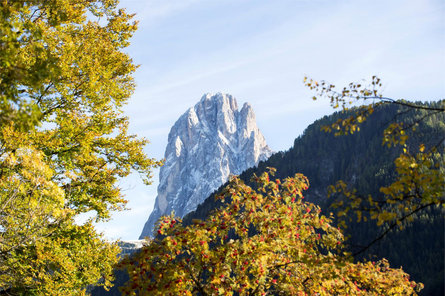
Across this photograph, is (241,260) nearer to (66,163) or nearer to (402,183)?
(402,183)

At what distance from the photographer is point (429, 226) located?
94.8 meters

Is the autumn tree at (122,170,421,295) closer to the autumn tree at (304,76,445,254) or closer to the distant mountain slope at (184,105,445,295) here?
the autumn tree at (304,76,445,254)

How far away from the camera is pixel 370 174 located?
134 metres

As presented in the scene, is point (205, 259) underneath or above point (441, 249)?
above

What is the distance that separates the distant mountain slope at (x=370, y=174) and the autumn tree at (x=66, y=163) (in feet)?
188

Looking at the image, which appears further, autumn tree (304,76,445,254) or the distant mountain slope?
the distant mountain slope

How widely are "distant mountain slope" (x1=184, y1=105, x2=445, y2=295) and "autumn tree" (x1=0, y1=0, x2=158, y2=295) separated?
Result: 188ft

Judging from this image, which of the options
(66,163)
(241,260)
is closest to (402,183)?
(241,260)

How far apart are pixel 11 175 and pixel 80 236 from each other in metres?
2.75

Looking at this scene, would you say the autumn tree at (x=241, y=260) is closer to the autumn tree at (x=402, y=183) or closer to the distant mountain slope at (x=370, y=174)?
the autumn tree at (x=402, y=183)

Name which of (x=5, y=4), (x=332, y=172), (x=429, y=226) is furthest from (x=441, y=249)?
(x=5, y=4)

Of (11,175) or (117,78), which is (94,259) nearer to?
(11,175)

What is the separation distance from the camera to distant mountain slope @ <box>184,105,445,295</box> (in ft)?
291

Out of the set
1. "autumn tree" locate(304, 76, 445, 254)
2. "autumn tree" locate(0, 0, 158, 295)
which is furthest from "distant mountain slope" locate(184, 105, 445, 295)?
"autumn tree" locate(304, 76, 445, 254)
